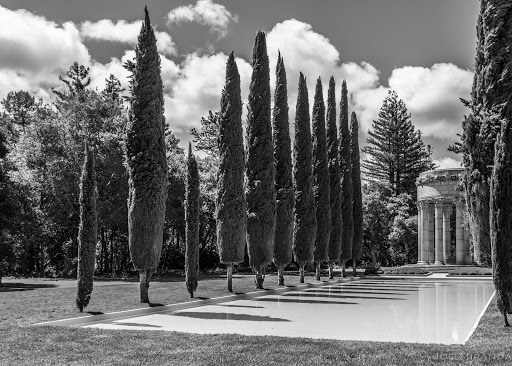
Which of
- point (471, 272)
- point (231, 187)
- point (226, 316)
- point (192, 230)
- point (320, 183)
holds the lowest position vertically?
point (471, 272)

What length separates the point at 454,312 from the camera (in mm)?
15742

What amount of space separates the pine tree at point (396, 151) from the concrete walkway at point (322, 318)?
4825 centimetres

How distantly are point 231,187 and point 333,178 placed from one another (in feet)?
44.9

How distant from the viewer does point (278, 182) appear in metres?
27.1

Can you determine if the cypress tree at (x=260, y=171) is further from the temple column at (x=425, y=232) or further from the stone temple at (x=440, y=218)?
the temple column at (x=425, y=232)

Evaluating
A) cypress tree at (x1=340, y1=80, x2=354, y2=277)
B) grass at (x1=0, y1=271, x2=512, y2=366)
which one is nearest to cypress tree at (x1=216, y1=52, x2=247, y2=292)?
grass at (x1=0, y1=271, x2=512, y2=366)

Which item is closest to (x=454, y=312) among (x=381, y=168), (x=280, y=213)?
(x=280, y=213)

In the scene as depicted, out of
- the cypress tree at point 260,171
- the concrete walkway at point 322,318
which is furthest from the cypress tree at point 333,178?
the concrete walkway at point 322,318

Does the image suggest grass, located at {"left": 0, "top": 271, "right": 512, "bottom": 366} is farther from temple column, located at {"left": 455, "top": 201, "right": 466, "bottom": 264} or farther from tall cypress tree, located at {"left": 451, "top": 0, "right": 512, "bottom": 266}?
temple column, located at {"left": 455, "top": 201, "right": 466, "bottom": 264}


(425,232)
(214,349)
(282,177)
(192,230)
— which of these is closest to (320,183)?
(282,177)

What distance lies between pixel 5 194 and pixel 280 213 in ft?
46.4

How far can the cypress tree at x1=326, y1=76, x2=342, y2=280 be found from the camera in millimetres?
33500

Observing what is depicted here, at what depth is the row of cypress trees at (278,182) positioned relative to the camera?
73.7ft

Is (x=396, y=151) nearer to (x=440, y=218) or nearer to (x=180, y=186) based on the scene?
(x=440, y=218)
